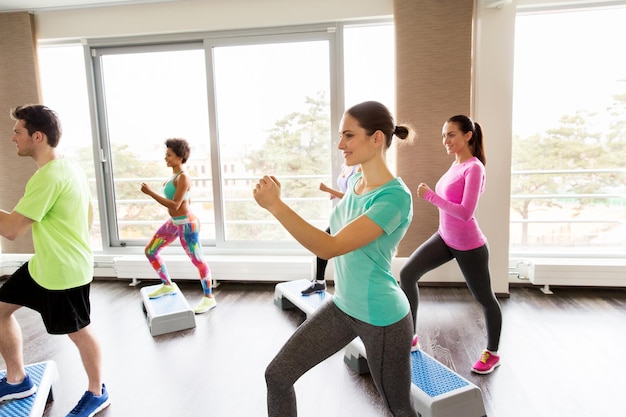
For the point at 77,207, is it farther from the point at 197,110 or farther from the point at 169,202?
the point at 197,110

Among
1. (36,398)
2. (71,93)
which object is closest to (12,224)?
(36,398)

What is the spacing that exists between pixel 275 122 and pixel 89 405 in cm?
293

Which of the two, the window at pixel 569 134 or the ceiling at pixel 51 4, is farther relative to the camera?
the ceiling at pixel 51 4

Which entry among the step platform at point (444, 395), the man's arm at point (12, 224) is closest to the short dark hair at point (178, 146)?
the man's arm at point (12, 224)

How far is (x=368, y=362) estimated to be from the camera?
1.33 metres

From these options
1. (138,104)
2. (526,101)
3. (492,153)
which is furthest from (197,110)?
(526,101)

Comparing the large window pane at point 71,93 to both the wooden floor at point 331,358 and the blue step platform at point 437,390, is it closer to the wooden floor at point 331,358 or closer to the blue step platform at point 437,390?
the wooden floor at point 331,358

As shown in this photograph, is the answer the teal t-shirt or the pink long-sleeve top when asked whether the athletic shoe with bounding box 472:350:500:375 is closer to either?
the pink long-sleeve top

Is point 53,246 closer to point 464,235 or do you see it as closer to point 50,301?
point 50,301

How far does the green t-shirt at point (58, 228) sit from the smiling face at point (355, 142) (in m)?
1.30

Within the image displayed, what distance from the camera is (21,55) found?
412 centimetres

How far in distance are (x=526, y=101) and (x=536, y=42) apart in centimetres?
53

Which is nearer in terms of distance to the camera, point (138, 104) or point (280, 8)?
point (280, 8)

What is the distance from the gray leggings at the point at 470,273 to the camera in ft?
7.32
